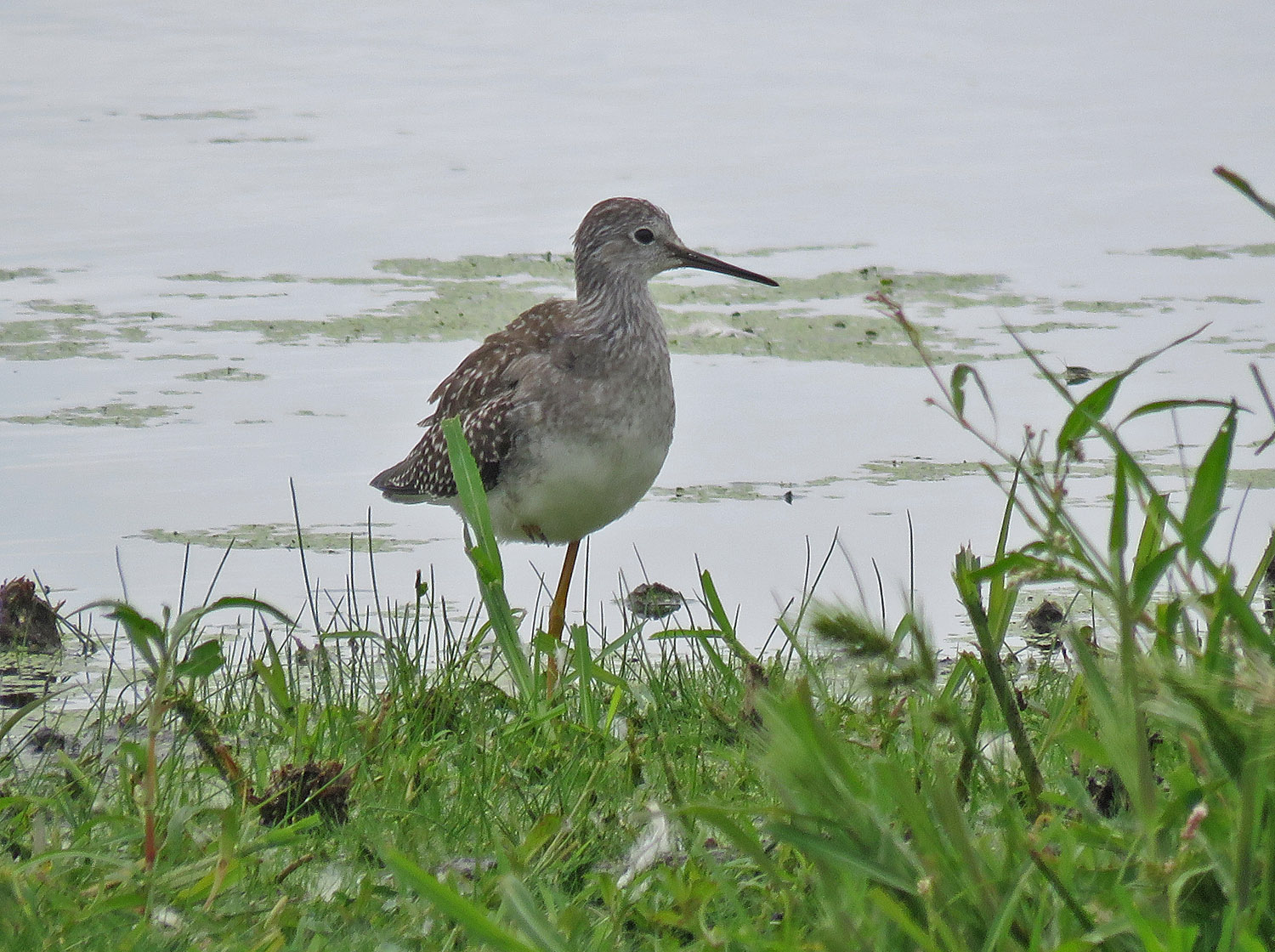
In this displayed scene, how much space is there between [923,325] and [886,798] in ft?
21.5

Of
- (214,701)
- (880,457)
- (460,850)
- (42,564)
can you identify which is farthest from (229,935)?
(880,457)

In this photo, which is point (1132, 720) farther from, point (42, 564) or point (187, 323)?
point (187, 323)

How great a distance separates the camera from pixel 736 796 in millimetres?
3148

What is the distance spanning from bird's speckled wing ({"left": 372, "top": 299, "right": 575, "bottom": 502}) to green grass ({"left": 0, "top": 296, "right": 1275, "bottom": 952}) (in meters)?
1.27

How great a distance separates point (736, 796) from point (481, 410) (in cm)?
259

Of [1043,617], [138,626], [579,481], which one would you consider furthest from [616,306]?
[138,626]

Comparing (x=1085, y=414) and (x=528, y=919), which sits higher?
(x=1085, y=414)

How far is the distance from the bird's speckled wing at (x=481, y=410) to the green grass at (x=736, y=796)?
1.27 meters

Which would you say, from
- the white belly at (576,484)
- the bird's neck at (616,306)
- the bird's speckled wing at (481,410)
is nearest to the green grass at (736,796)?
the white belly at (576,484)

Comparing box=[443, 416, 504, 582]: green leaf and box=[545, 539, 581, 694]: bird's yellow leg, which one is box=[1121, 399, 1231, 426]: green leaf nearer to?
box=[443, 416, 504, 582]: green leaf

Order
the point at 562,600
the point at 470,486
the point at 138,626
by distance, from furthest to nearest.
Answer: the point at 562,600
the point at 470,486
the point at 138,626

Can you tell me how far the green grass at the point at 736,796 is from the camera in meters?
1.88

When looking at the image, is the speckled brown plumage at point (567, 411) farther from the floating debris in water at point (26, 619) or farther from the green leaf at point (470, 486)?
the floating debris in water at point (26, 619)

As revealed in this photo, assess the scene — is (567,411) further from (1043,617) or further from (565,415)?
(1043,617)
